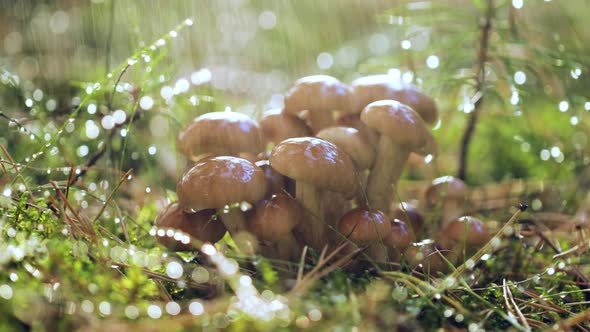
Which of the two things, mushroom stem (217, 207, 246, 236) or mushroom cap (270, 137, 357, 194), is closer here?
mushroom cap (270, 137, 357, 194)

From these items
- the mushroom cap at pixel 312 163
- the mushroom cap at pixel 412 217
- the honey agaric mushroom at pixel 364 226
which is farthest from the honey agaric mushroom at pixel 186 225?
the mushroom cap at pixel 412 217

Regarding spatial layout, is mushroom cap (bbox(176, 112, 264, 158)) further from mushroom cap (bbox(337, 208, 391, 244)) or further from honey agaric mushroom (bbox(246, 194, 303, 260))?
mushroom cap (bbox(337, 208, 391, 244))

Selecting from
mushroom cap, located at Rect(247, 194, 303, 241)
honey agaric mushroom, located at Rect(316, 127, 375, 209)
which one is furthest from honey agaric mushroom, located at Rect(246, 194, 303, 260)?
honey agaric mushroom, located at Rect(316, 127, 375, 209)

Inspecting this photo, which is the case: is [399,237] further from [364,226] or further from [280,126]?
[280,126]

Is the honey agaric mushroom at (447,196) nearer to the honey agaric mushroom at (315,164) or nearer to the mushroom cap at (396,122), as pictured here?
the mushroom cap at (396,122)

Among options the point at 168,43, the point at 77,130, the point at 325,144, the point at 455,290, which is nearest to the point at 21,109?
the point at 77,130

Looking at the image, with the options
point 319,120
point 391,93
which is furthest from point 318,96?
point 391,93

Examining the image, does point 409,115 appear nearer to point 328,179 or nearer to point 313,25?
point 328,179
